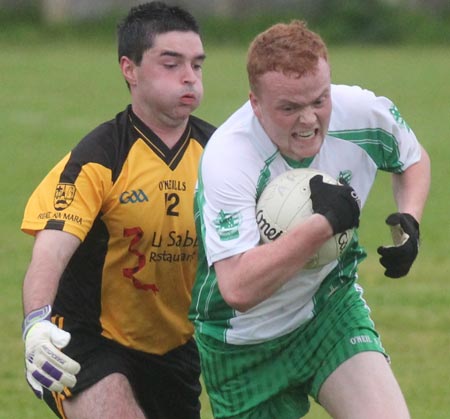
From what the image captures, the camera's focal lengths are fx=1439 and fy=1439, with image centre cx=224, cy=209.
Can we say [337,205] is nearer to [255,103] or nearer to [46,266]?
[255,103]

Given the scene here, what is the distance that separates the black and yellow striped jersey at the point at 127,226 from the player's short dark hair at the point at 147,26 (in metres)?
0.30

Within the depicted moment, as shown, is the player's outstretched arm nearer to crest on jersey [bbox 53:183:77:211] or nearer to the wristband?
the wristband

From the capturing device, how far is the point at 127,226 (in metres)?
6.17

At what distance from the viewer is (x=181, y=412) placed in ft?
22.0

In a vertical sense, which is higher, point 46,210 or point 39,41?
point 39,41

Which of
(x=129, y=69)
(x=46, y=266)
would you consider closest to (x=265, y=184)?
(x=46, y=266)

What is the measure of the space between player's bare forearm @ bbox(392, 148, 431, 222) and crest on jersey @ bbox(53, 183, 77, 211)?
1387mm

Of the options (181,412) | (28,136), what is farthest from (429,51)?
(181,412)

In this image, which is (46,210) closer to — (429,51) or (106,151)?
(106,151)

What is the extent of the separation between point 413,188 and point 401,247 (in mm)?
575

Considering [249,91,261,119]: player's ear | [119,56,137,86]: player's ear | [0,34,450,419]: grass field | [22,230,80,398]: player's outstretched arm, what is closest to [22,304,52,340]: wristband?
[22,230,80,398]: player's outstretched arm

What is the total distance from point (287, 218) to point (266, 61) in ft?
1.95

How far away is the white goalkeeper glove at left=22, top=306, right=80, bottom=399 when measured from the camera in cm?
544

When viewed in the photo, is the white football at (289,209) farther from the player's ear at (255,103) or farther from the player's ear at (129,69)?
the player's ear at (129,69)
